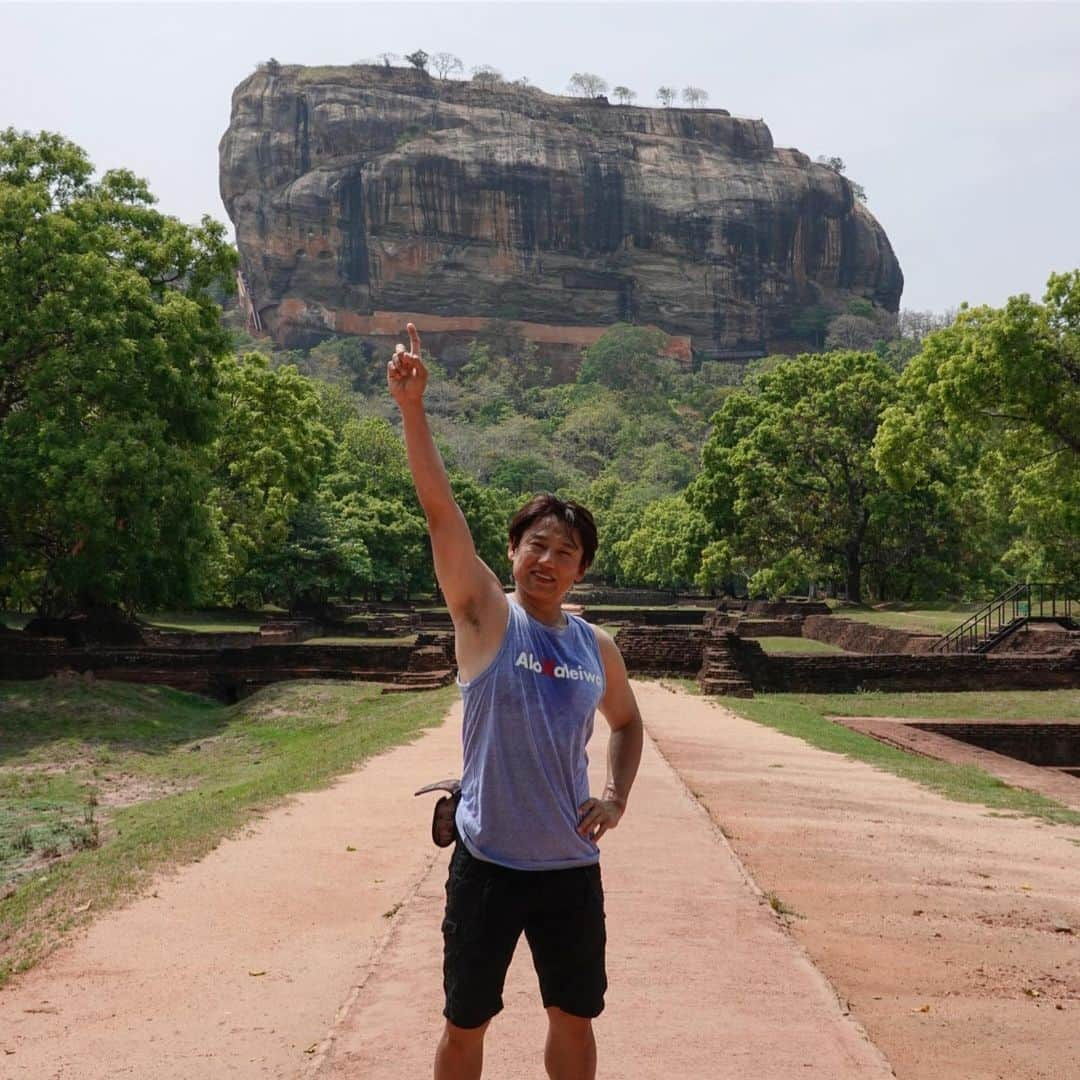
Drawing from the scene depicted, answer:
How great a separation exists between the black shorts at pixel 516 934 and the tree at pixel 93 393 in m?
17.7

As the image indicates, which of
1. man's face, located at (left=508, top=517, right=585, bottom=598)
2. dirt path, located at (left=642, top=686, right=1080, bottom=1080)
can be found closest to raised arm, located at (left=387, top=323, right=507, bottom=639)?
man's face, located at (left=508, top=517, right=585, bottom=598)

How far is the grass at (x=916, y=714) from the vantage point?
35.9 ft

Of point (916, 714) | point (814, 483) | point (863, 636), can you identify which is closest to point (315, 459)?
point (814, 483)

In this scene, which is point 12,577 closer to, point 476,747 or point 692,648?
point 692,648

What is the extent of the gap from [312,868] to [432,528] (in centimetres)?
456

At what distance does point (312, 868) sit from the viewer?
7.47 m

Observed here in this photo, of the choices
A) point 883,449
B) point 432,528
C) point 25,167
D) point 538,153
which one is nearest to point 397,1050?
point 432,528

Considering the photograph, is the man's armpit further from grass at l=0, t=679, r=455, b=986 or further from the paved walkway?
grass at l=0, t=679, r=455, b=986

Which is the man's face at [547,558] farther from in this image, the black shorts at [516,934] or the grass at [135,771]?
the grass at [135,771]

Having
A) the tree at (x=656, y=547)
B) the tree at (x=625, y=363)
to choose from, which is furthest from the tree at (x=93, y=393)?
the tree at (x=625, y=363)

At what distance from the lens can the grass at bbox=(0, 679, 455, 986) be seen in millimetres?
7465

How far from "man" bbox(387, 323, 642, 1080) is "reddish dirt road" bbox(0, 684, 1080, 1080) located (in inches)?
31.1

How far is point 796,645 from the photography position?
32344 mm

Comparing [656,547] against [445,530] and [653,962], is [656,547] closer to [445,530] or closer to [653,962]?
[653,962]
